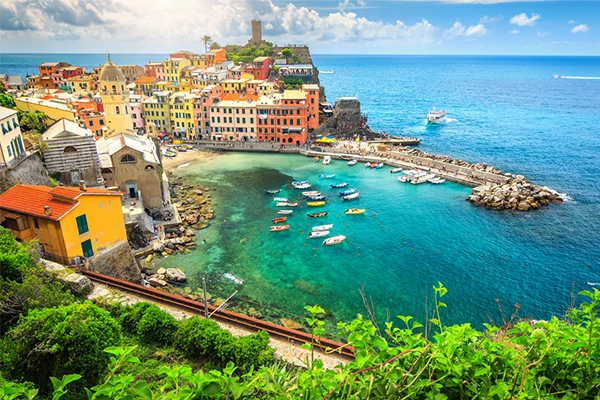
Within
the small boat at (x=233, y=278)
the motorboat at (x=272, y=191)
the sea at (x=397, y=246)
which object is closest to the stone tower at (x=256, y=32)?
the sea at (x=397, y=246)

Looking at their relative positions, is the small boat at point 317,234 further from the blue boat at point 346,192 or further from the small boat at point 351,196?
the blue boat at point 346,192

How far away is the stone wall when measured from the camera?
26.3m

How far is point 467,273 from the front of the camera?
33.8 m

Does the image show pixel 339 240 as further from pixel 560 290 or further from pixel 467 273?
pixel 560 290

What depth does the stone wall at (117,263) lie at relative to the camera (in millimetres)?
26266

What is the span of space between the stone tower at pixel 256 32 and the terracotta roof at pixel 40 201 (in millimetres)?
133920

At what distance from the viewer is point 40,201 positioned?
24.5m

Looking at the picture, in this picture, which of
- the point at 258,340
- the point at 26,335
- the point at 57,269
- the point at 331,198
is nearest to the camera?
the point at 26,335

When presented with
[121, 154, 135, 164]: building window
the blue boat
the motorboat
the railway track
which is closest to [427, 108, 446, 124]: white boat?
the blue boat

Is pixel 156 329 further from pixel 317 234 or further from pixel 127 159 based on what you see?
pixel 127 159

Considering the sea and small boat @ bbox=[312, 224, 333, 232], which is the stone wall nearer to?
the sea

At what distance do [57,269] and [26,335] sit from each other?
802 centimetres

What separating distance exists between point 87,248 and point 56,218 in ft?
10.8

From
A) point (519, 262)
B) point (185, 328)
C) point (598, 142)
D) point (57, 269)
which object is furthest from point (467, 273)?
point (598, 142)
